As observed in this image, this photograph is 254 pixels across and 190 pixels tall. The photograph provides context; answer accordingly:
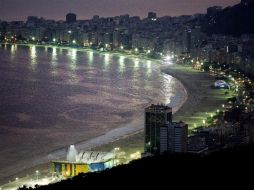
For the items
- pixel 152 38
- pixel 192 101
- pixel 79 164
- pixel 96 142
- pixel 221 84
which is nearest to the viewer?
pixel 79 164

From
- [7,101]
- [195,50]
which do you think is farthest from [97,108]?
[195,50]

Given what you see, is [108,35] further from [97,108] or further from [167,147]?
[167,147]

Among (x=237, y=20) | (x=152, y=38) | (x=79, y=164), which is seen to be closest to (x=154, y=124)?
(x=79, y=164)

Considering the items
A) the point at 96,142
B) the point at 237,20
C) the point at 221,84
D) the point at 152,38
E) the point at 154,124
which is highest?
the point at 237,20

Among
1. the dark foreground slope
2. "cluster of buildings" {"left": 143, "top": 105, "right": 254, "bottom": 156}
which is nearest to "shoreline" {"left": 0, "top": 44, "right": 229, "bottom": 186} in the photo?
"cluster of buildings" {"left": 143, "top": 105, "right": 254, "bottom": 156}

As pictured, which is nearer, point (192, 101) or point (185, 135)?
point (185, 135)

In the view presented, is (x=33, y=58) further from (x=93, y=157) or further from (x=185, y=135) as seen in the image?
(x=93, y=157)

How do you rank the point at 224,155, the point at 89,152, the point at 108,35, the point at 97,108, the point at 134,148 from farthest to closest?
1. the point at 108,35
2. the point at 97,108
3. the point at 134,148
4. the point at 89,152
5. the point at 224,155
